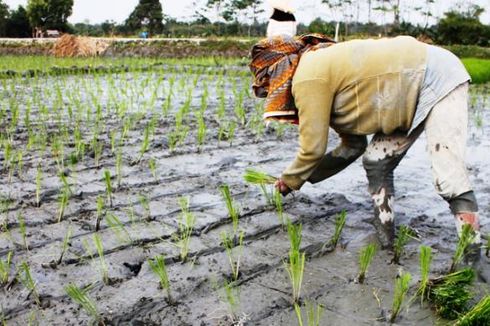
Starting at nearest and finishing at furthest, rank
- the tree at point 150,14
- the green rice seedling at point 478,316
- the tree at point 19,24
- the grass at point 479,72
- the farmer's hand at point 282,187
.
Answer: the green rice seedling at point 478,316 < the farmer's hand at point 282,187 < the grass at point 479,72 < the tree at point 19,24 < the tree at point 150,14

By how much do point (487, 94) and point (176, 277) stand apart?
7.55 m

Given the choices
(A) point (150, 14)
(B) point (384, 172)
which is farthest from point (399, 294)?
(A) point (150, 14)

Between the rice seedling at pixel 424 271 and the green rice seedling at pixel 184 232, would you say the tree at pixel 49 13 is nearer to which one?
the green rice seedling at pixel 184 232

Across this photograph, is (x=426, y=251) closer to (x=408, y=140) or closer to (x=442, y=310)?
(x=442, y=310)

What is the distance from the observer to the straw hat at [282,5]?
8.45 feet

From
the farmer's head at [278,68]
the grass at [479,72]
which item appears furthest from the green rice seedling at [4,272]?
the grass at [479,72]

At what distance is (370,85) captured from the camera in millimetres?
2549

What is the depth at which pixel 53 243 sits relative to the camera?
276 centimetres

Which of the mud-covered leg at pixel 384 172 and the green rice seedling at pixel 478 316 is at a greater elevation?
the mud-covered leg at pixel 384 172

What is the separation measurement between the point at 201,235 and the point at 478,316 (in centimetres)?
137

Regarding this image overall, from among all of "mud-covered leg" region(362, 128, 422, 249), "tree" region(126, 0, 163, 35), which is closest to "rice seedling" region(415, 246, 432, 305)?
"mud-covered leg" region(362, 128, 422, 249)

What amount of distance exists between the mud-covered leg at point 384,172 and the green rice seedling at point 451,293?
22.4 inches

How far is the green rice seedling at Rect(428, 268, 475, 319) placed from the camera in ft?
6.87

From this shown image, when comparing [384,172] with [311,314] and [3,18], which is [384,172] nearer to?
[311,314]
